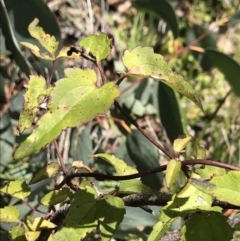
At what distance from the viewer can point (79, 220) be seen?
34.0 inches

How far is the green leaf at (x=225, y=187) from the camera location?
2.43 feet

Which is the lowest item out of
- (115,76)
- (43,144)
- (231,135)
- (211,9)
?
(231,135)

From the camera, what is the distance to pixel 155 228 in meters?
0.80

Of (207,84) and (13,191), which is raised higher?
(13,191)

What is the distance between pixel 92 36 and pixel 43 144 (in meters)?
0.21

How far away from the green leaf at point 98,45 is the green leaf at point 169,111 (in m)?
0.71

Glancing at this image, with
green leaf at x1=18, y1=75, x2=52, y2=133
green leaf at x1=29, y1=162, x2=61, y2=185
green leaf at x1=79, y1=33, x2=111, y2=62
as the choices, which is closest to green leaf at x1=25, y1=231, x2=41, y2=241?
green leaf at x1=29, y1=162, x2=61, y2=185

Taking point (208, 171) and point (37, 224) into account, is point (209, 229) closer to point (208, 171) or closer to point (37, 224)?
point (208, 171)

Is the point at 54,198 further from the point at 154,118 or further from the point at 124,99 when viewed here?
the point at 154,118

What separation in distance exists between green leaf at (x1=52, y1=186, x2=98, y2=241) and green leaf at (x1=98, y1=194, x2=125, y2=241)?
0.05 feet

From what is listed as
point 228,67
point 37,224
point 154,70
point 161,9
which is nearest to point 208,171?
point 154,70

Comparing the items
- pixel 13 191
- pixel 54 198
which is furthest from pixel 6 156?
pixel 54 198

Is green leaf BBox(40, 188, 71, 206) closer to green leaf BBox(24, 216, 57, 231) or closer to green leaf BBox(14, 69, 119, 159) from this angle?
green leaf BBox(24, 216, 57, 231)

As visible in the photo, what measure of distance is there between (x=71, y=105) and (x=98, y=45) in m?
0.12
